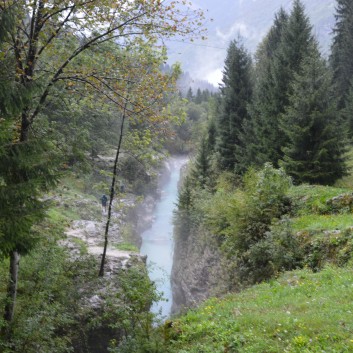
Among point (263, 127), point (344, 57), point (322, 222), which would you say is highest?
point (344, 57)

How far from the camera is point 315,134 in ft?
60.6

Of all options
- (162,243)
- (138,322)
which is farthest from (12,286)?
(162,243)

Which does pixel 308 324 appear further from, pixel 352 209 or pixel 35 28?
pixel 35 28

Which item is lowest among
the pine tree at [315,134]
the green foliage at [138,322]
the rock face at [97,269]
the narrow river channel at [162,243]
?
the narrow river channel at [162,243]

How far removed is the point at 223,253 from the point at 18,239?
11.3 metres

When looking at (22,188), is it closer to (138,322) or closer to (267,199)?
(138,322)

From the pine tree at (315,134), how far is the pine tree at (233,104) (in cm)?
927

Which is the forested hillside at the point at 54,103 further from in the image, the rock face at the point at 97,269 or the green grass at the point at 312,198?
the green grass at the point at 312,198

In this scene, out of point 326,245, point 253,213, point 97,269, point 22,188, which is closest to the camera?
point 22,188

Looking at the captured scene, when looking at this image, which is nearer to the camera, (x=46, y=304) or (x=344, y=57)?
(x=46, y=304)

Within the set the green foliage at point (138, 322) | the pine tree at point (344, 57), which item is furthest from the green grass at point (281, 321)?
the pine tree at point (344, 57)

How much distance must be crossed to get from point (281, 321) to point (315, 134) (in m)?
13.3

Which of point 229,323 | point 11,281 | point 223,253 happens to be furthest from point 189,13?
point 223,253

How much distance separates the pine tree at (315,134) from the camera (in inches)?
713
